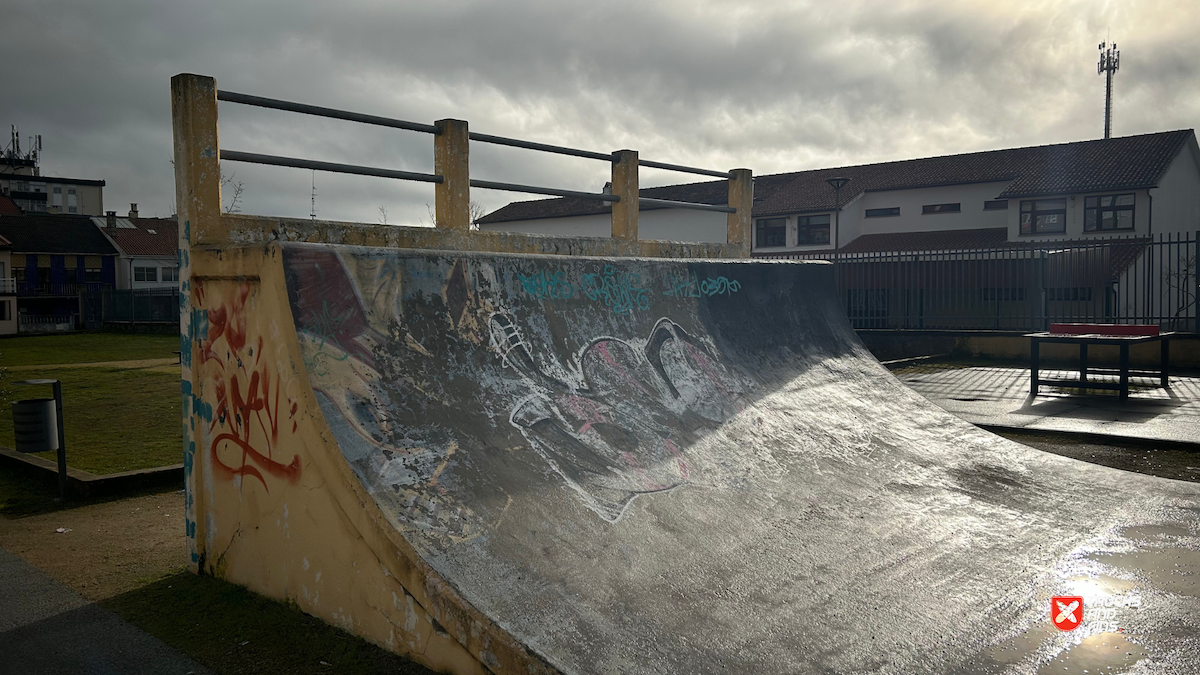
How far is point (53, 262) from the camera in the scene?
47.7 m

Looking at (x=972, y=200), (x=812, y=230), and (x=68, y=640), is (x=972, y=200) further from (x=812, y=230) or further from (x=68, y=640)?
(x=68, y=640)

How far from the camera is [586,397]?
459cm

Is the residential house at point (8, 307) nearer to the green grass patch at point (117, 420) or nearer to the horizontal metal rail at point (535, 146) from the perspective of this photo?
the green grass patch at point (117, 420)

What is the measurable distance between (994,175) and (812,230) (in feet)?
27.5

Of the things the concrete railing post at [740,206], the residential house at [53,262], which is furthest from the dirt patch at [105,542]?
the residential house at [53,262]

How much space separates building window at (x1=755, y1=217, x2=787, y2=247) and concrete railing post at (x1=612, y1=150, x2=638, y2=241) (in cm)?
3390

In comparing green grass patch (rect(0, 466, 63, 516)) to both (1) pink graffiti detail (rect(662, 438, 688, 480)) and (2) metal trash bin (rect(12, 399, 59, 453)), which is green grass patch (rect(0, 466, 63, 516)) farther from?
(1) pink graffiti detail (rect(662, 438, 688, 480))

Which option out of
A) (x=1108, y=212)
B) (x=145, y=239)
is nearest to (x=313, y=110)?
(x=1108, y=212)

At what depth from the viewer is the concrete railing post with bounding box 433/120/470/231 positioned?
573cm

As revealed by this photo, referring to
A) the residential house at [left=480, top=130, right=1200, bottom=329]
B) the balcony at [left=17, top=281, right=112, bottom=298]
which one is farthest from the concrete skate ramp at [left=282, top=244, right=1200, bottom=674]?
the balcony at [left=17, top=281, right=112, bottom=298]

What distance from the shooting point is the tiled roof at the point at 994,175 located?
103 feet

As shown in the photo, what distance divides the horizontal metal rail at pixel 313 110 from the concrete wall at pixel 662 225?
3745 cm

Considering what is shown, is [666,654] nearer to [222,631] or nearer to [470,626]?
[470,626]

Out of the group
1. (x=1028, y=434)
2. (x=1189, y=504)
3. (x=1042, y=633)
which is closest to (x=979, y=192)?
(x=1028, y=434)
